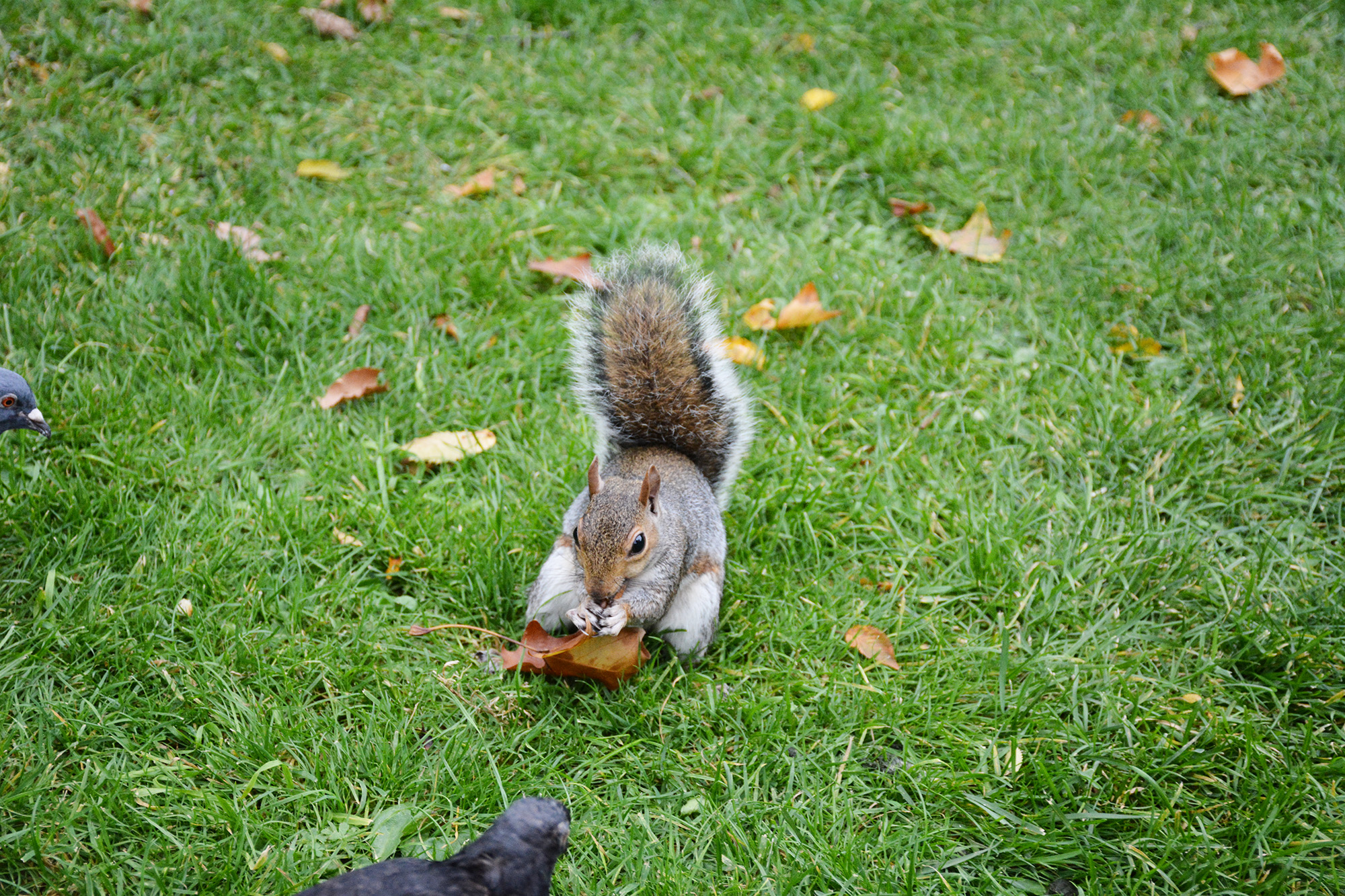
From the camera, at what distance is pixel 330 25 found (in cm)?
386

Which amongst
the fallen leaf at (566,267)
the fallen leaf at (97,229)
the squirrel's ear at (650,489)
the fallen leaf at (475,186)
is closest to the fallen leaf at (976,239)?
the fallen leaf at (566,267)

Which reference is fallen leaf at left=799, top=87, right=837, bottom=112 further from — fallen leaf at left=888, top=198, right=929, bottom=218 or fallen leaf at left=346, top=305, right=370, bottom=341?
fallen leaf at left=346, top=305, right=370, bottom=341

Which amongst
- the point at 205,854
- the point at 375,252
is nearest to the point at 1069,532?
the point at 205,854

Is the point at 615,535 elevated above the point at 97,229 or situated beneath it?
situated beneath

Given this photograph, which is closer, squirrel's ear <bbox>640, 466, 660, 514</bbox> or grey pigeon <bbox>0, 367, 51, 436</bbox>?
squirrel's ear <bbox>640, 466, 660, 514</bbox>

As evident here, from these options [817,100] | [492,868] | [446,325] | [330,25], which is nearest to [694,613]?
[492,868]

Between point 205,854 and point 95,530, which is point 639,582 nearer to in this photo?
point 205,854

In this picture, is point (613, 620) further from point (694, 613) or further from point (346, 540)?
point (346, 540)

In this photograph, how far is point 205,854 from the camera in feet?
5.53

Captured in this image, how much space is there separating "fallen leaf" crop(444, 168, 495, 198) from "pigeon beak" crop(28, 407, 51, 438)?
1672 mm

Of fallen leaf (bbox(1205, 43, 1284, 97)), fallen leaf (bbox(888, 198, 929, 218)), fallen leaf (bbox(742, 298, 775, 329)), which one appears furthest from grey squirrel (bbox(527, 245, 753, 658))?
fallen leaf (bbox(1205, 43, 1284, 97))

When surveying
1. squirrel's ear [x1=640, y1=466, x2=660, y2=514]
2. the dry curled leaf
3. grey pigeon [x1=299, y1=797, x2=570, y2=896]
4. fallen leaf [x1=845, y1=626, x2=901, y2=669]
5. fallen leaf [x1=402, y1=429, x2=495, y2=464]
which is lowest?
fallen leaf [x1=845, y1=626, x2=901, y2=669]

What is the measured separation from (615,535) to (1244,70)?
3.64 m

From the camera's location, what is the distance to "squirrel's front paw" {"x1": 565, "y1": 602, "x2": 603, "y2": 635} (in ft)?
6.23
